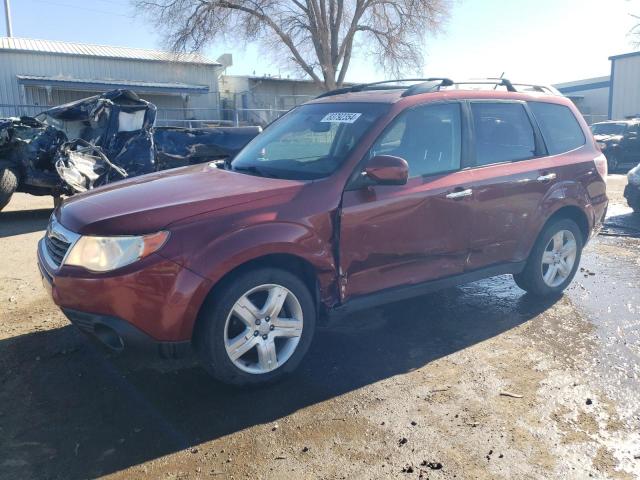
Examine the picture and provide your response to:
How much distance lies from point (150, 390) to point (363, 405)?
1.32m

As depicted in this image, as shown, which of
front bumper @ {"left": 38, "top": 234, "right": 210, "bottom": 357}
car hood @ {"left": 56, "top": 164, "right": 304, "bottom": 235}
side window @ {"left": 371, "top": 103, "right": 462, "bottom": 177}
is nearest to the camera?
front bumper @ {"left": 38, "top": 234, "right": 210, "bottom": 357}

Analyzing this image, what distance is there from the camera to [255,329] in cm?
334

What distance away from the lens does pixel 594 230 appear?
5.39m

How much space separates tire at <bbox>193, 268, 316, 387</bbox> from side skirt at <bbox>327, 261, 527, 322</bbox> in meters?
0.26

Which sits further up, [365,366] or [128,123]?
[128,123]

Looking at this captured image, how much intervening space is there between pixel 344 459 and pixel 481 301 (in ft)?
9.07

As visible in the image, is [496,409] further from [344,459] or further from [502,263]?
[502,263]

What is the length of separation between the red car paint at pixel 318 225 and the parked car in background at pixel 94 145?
525cm

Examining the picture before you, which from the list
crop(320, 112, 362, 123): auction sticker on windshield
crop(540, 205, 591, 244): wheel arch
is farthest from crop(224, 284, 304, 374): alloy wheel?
crop(540, 205, 591, 244): wheel arch

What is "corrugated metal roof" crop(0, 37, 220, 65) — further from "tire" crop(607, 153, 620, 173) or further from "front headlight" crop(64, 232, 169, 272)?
"front headlight" crop(64, 232, 169, 272)

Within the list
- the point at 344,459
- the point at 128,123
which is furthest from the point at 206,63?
the point at 344,459

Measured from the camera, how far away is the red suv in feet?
10.0

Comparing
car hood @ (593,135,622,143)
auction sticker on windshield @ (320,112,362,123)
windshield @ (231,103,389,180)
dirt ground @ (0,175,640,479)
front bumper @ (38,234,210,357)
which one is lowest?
dirt ground @ (0,175,640,479)

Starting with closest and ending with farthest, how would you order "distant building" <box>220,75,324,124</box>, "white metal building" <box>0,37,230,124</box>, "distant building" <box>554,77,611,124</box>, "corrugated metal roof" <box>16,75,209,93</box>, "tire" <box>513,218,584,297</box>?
"tire" <box>513,218,584,297</box>
"corrugated metal roof" <box>16,75,209,93</box>
"white metal building" <box>0,37,230,124</box>
"distant building" <box>220,75,324,124</box>
"distant building" <box>554,77,611,124</box>
